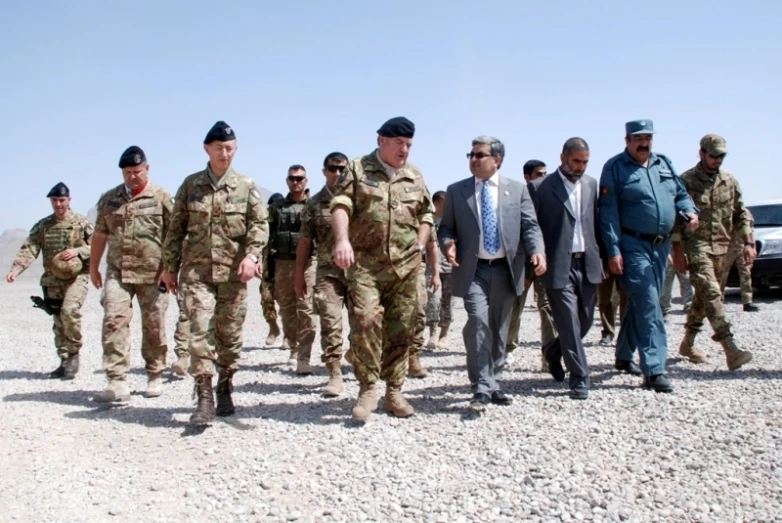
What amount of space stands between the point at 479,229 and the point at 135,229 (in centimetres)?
318

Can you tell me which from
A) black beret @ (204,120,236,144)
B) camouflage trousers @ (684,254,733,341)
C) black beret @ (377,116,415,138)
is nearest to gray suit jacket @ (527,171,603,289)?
camouflage trousers @ (684,254,733,341)

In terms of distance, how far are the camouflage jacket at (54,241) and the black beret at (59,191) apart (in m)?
0.28

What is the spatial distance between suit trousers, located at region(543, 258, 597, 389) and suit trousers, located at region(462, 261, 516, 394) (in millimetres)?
525

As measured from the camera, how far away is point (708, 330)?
977 cm

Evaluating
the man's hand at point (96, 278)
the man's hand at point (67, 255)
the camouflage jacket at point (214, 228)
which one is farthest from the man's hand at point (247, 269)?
the man's hand at point (67, 255)

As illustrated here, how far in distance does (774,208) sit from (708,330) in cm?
734

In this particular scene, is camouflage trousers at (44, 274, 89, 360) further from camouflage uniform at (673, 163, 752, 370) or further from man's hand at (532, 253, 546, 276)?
camouflage uniform at (673, 163, 752, 370)

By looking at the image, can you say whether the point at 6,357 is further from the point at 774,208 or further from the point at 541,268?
the point at 774,208

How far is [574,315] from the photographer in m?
5.79

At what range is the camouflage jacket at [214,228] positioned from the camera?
532 centimetres

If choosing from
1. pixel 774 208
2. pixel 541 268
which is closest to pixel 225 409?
pixel 541 268

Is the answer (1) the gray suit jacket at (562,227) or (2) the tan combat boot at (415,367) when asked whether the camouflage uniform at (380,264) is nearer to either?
(1) the gray suit jacket at (562,227)

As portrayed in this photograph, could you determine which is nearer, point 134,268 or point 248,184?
point 248,184

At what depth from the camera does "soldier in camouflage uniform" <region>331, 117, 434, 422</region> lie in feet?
16.9
